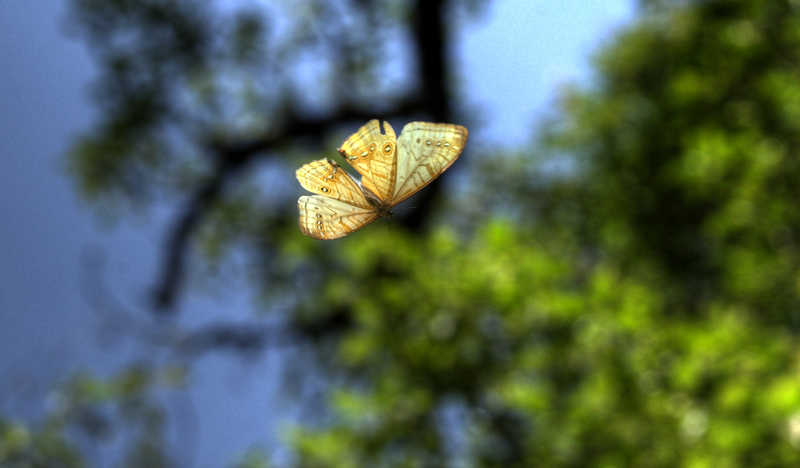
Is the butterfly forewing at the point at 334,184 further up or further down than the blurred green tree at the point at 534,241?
further down

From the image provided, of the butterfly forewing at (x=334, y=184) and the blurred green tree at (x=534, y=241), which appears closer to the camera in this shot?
the butterfly forewing at (x=334, y=184)

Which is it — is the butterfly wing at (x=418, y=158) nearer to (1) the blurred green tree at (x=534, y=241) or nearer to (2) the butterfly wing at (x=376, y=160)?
(2) the butterfly wing at (x=376, y=160)

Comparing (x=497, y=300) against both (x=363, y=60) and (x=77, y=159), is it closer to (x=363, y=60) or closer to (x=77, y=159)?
(x=363, y=60)

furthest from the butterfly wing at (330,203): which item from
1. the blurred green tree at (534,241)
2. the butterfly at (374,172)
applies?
the blurred green tree at (534,241)

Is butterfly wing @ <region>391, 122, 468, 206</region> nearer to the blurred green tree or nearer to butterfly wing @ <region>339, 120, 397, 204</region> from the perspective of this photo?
butterfly wing @ <region>339, 120, 397, 204</region>

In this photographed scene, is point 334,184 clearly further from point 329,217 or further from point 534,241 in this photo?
point 534,241

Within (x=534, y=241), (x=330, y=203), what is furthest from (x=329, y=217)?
(x=534, y=241)
